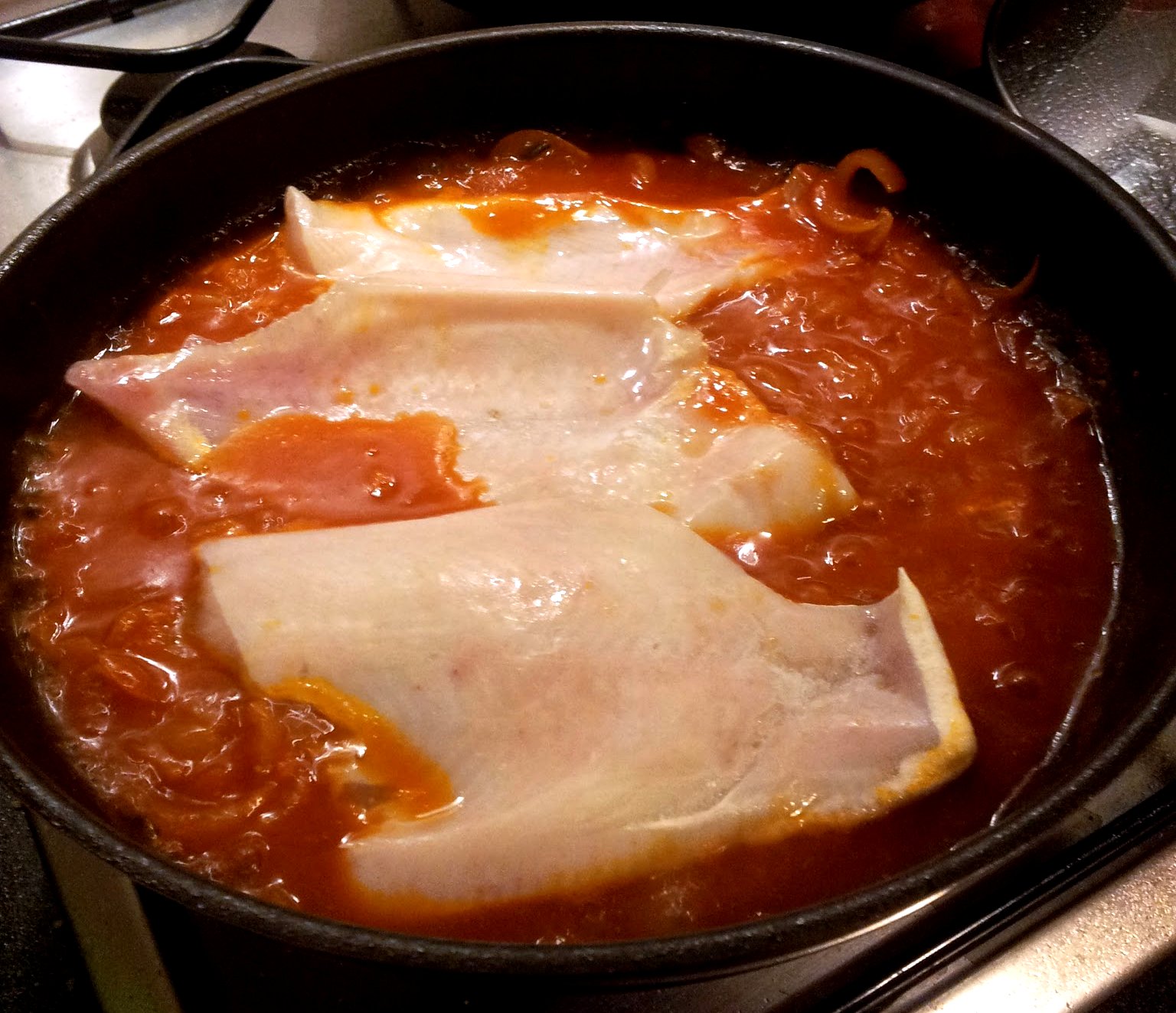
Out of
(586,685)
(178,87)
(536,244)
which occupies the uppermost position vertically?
(178,87)

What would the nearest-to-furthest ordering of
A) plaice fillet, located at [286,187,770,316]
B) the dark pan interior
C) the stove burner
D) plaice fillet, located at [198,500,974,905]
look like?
plaice fillet, located at [198,500,974,905], the dark pan interior, plaice fillet, located at [286,187,770,316], the stove burner

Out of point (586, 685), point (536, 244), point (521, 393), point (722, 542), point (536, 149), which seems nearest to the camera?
point (586, 685)

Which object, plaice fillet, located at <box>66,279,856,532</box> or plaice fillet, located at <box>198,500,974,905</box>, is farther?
plaice fillet, located at <box>66,279,856,532</box>

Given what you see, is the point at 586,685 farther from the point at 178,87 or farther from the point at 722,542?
the point at 178,87

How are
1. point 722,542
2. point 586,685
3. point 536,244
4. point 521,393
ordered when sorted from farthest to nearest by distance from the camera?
point 536,244 → point 521,393 → point 722,542 → point 586,685

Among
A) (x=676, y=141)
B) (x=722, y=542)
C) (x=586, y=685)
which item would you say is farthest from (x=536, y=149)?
(x=586, y=685)

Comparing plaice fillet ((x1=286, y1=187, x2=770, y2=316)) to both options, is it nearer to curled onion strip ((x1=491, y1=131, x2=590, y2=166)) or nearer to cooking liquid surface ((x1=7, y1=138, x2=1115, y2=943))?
cooking liquid surface ((x1=7, y1=138, x2=1115, y2=943))

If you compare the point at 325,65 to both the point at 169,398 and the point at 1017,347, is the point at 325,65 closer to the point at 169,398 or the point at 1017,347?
the point at 169,398

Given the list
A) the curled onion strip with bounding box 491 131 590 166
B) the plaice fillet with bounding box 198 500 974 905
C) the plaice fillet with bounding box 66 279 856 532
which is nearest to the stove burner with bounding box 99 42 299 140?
the curled onion strip with bounding box 491 131 590 166
